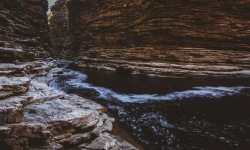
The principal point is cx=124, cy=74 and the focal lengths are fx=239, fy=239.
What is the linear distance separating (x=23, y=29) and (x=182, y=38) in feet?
59.3

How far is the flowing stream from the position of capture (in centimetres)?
684

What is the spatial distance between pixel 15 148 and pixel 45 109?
2.37 m

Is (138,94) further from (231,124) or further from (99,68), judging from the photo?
(99,68)

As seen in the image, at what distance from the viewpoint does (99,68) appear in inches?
995

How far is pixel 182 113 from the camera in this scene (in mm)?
8938

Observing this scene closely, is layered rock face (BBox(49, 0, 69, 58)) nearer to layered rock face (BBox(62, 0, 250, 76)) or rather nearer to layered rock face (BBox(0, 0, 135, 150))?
layered rock face (BBox(62, 0, 250, 76))

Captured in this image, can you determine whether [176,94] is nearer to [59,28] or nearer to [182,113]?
[182,113]

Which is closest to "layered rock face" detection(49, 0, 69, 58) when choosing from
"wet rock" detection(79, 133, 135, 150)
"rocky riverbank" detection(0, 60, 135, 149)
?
"rocky riverbank" detection(0, 60, 135, 149)

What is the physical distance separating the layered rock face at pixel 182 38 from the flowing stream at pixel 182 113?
165 inches

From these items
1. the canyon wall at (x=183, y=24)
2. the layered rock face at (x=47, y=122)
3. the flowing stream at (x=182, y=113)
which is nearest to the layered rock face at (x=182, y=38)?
the canyon wall at (x=183, y=24)

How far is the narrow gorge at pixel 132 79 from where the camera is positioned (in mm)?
6418

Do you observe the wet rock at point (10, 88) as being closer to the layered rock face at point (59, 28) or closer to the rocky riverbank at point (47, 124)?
the rocky riverbank at point (47, 124)

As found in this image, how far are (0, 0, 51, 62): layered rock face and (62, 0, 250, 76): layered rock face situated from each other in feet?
25.7

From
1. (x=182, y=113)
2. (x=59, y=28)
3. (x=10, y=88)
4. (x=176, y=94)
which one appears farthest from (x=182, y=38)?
(x=59, y=28)
